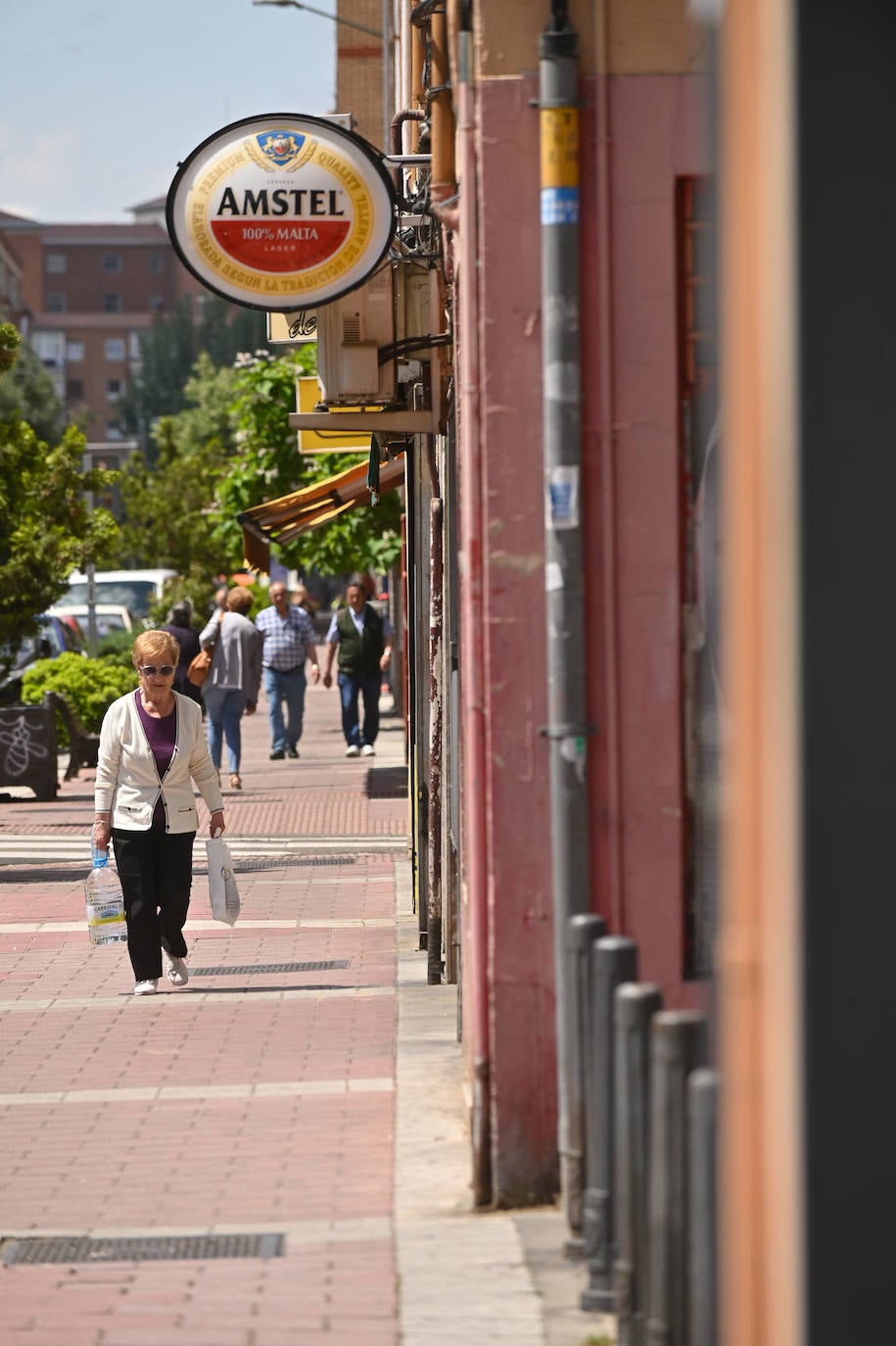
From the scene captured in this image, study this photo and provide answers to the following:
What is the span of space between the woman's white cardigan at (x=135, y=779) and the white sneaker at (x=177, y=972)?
2.14 ft

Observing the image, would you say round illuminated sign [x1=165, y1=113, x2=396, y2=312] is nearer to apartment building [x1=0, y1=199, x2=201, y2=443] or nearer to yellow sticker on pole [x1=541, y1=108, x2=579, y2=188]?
yellow sticker on pole [x1=541, y1=108, x2=579, y2=188]

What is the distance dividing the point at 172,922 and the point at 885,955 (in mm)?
7149

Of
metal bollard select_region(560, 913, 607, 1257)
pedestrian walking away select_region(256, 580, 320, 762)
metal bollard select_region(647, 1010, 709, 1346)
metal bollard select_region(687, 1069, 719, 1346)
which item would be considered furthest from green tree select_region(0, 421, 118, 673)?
metal bollard select_region(687, 1069, 719, 1346)

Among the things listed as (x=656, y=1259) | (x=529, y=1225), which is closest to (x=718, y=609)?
(x=529, y=1225)

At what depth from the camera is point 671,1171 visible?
3791 mm

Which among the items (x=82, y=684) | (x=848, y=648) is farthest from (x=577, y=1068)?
(x=82, y=684)

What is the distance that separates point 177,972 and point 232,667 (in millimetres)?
9763

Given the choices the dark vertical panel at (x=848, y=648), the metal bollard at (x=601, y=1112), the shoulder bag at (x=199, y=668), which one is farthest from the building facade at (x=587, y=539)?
the shoulder bag at (x=199, y=668)

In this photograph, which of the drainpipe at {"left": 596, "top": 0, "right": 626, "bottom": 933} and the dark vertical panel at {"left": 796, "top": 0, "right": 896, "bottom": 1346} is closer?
the dark vertical panel at {"left": 796, "top": 0, "right": 896, "bottom": 1346}

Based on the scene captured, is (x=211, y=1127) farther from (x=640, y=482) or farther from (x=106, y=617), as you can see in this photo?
(x=106, y=617)

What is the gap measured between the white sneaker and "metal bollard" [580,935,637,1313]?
4832 millimetres

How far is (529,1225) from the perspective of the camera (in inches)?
217

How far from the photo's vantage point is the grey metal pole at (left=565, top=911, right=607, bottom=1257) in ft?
15.8

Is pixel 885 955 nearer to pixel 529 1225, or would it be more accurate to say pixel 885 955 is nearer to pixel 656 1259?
pixel 656 1259
